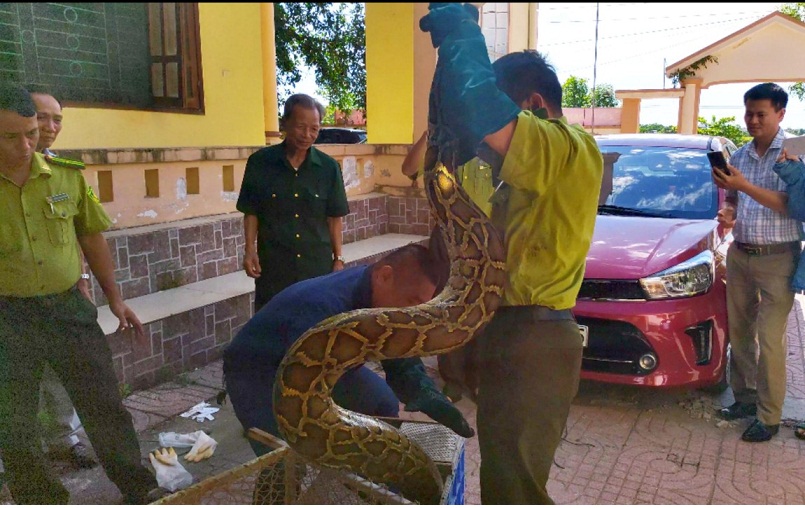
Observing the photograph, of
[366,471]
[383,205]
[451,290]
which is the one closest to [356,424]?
[366,471]

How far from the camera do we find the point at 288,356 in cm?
166

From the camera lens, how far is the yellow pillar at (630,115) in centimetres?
1602

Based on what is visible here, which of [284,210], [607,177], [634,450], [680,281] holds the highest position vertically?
[607,177]

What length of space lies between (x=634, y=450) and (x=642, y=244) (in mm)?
1411

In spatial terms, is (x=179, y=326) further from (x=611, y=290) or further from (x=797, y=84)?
(x=797, y=84)

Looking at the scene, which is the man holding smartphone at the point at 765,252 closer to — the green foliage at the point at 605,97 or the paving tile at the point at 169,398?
the paving tile at the point at 169,398

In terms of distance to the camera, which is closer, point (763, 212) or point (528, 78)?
point (528, 78)

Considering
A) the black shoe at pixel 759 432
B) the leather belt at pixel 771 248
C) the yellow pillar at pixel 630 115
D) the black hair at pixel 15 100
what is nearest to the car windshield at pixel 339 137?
the yellow pillar at pixel 630 115

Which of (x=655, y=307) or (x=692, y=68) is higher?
(x=692, y=68)

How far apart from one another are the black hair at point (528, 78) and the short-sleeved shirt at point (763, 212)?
2.65 meters

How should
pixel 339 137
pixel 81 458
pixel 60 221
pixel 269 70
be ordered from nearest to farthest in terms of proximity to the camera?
1. pixel 60 221
2. pixel 81 458
3. pixel 269 70
4. pixel 339 137

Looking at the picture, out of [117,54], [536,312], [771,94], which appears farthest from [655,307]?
[117,54]

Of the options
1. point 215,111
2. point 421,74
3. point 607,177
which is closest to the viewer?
point 607,177

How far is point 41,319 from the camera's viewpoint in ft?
8.77
